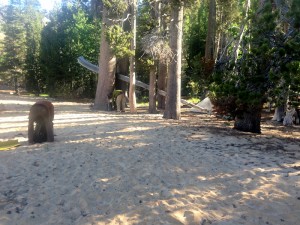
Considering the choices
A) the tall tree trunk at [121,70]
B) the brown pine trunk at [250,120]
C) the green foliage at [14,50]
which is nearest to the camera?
the brown pine trunk at [250,120]

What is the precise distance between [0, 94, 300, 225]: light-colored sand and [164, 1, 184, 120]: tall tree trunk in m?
4.18

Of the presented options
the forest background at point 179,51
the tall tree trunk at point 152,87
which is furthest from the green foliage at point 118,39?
the tall tree trunk at point 152,87

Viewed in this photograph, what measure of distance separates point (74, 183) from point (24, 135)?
190 inches

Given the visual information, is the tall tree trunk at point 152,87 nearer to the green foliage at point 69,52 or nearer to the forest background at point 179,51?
the forest background at point 179,51

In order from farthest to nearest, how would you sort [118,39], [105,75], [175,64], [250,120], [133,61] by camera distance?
1. [105,75]
2. [133,61]
3. [118,39]
4. [175,64]
5. [250,120]

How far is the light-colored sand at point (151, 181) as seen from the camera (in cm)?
421

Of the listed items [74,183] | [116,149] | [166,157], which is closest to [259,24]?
[166,157]

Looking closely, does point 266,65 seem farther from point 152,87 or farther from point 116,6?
point 116,6

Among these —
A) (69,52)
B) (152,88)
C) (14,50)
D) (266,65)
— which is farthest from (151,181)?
(14,50)

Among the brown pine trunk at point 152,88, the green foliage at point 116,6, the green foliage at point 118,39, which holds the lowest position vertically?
the brown pine trunk at point 152,88

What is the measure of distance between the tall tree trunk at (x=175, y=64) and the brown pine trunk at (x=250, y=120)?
3155 millimetres

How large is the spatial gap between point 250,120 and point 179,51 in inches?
168

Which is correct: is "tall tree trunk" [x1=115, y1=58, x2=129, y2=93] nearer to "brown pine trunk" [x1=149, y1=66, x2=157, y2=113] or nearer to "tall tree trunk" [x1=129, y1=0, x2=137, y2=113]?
"tall tree trunk" [x1=129, y1=0, x2=137, y2=113]

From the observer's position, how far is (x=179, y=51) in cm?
1281
